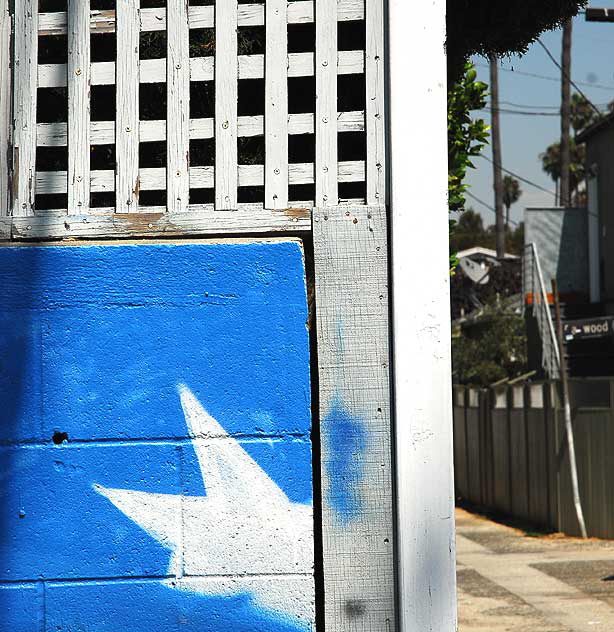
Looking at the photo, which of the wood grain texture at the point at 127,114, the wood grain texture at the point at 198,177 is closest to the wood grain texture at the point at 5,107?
the wood grain texture at the point at 198,177

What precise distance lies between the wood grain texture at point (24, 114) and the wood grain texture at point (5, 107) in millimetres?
27

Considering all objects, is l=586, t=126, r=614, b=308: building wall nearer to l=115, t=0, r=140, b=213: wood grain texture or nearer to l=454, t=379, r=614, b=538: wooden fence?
l=454, t=379, r=614, b=538: wooden fence

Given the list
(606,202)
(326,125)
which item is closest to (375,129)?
(326,125)

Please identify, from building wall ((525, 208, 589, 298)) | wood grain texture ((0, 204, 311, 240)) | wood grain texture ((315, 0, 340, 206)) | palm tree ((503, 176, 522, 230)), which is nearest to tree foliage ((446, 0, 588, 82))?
wood grain texture ((315, 0, 340, 206))

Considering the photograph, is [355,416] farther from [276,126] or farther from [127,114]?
[127,114]

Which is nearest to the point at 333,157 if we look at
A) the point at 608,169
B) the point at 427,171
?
the point at 427,171

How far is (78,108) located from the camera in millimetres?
4391

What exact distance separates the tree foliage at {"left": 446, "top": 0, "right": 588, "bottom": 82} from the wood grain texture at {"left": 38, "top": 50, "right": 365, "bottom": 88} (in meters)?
1.56

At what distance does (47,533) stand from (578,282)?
23.1m

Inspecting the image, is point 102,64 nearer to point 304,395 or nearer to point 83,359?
point 83,359

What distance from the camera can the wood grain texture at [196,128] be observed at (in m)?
4.35

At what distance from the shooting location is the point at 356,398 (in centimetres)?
423

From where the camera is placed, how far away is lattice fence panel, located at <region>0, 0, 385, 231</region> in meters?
4.34

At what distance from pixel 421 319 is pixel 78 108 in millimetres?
1513
